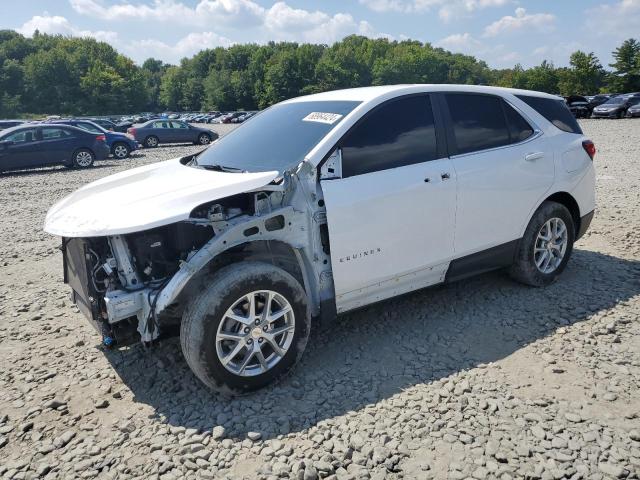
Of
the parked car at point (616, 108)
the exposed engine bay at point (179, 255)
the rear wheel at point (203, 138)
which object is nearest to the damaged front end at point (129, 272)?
the exposed engine bay at point (179, 255)

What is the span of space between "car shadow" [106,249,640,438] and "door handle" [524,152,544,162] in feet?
4.02

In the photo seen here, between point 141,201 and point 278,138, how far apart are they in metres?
1.22

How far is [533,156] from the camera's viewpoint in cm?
443

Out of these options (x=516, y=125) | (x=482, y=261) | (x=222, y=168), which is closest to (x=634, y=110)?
(x=516, y=125)

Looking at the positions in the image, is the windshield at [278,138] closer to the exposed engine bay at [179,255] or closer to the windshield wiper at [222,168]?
the windshield wiper at [222,168]

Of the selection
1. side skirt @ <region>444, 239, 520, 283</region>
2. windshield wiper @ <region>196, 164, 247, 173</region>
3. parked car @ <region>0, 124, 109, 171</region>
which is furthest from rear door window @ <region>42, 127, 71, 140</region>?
side skirt @ <region>444, 239, 520, 283</region>

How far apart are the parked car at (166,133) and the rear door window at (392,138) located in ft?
74.5

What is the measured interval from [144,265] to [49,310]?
2.15 m

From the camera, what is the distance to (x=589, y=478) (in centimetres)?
250

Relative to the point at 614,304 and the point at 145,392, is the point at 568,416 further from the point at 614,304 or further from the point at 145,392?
the point at 145,392

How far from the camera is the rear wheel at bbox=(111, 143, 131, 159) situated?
1923 cm

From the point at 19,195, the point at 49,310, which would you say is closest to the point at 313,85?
the point at 19,195

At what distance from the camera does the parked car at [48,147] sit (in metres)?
14.8

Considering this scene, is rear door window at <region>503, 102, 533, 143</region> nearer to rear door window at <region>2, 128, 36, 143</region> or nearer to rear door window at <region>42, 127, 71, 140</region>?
rear door window at <region>2, 128, 36, 143</region>
